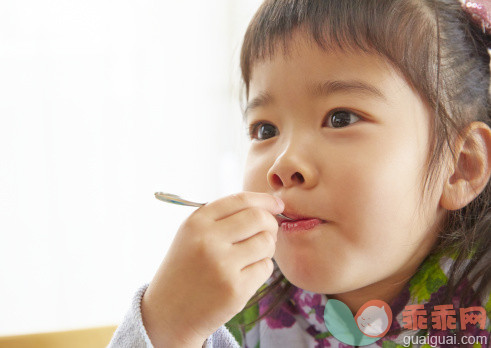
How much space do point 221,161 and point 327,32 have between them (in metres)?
1.79

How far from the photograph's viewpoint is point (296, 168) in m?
0.66

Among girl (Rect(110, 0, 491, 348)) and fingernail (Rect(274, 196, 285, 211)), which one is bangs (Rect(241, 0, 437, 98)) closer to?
girl (Rect(110, 0, 491, 348))

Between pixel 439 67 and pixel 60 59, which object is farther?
pixel 60 59

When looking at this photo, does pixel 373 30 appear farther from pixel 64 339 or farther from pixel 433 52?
pixel 64 339

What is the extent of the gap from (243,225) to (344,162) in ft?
0.54

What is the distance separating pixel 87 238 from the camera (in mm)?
1975

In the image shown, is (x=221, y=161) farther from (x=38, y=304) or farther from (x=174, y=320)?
(x=174, y=320)

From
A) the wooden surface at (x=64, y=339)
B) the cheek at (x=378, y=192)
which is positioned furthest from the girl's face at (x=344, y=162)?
the wooden surface at (x=64, y=339)

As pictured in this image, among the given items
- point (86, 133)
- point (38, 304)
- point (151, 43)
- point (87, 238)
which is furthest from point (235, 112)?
point (38, 304)

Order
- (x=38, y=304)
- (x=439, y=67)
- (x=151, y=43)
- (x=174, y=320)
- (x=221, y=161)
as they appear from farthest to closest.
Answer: (x=221, y=161), (x=151, y=43), (x=38, y=304), (x=439, y=67), (x=174, y=320)

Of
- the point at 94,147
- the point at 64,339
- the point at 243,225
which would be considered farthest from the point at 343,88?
the point at 94,147

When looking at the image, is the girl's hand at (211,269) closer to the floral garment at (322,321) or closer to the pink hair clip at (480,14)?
the floral garment at (322,321)

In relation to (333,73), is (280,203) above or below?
below

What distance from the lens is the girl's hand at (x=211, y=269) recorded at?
60 centimetres
